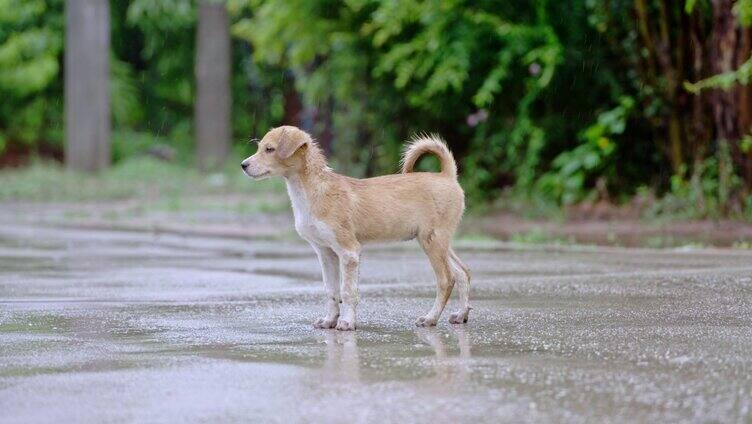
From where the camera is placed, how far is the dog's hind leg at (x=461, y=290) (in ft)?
29.7

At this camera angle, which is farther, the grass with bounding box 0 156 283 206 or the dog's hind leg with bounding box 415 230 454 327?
the grass with bounding box 0 156 283 206

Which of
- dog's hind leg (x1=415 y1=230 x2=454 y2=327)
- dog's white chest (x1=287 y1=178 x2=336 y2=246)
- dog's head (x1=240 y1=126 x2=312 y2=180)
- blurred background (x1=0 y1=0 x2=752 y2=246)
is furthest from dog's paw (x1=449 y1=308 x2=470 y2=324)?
blurred background (x1=0 y1=0 x2=752 y2=246)

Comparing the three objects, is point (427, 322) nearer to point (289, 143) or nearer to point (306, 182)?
point (306, 182)

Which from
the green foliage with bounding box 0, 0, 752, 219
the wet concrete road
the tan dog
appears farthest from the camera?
the green foliage with bounding box 0, 0, 752, 219

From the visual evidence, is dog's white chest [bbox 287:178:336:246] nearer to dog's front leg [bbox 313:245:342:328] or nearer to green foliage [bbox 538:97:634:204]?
dog's front leg [bbox 313:245:342:328]

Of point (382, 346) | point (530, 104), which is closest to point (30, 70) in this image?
point (530, 104)

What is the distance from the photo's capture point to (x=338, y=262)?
364 inches

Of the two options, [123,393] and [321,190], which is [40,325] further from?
[123,393]

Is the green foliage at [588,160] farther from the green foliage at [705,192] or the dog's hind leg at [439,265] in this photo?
the dog's hind leg at [439,265]

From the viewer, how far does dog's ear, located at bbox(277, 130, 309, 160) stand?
8.96 m

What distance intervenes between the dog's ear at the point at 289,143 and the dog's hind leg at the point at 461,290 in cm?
130

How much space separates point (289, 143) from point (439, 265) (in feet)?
4.13

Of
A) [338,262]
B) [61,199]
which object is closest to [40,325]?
[338,262]

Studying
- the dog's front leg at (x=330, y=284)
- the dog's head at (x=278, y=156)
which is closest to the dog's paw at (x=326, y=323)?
the dog's front leg at (x=330, y=284)
